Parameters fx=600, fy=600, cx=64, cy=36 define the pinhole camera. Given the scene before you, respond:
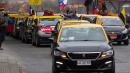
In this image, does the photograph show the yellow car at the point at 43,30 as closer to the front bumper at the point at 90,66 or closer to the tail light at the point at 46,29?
the tail light at the point at 46,29

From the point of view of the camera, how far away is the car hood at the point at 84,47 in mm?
15781

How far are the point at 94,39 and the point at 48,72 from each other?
6.81 feet

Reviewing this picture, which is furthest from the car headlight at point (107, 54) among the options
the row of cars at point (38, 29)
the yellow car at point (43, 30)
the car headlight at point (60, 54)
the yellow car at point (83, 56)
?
the row of cars at point (38, 29)

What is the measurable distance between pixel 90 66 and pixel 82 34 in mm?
1748

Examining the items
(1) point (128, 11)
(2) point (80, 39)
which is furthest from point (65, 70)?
(1) point (128, 11)

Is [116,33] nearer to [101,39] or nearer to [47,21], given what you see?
[47,21]

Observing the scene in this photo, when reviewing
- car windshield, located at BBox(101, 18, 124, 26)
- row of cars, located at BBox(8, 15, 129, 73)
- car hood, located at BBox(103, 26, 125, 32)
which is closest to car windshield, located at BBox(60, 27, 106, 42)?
row of cars, located at BBox(8, 15, 129, 73)

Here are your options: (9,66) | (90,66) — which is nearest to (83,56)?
(90,66)

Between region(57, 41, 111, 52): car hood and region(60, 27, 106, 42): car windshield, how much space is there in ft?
1.85

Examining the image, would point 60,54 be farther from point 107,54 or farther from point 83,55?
point 107,54

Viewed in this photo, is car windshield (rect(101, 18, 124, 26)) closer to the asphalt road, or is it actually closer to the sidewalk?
the asphalt road

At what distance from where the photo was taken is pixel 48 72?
715 inches

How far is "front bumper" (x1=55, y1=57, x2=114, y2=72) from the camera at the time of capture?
51.4 feet

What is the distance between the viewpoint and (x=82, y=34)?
17203 mm
